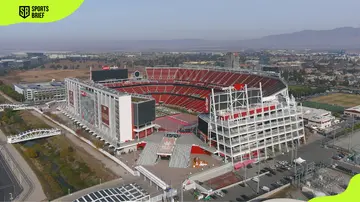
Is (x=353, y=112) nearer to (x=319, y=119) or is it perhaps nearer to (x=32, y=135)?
(x=319, y=119)

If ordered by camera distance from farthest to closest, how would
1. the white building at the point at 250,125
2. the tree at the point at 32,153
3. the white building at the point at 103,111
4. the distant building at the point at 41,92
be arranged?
the distant building at the point at 41,92
the white building at the point at 103,111
the tree at the point at 32,153
the white building at the point at 250,125

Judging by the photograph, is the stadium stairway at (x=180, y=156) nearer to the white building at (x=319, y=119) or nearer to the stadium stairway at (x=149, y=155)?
the stadium stairway at (x=149, y=155)

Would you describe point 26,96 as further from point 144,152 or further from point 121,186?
point 121,186

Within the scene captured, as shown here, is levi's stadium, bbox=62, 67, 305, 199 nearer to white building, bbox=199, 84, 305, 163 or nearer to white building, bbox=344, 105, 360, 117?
white building, bbox=199, 84, 305, 163

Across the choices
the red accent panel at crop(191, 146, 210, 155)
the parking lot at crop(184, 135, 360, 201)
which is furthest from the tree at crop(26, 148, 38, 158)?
the parking lot at crop(184, 135, 360, 201)

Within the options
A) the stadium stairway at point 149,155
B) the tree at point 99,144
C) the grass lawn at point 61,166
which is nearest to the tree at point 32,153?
the grass lawn at point 61,166

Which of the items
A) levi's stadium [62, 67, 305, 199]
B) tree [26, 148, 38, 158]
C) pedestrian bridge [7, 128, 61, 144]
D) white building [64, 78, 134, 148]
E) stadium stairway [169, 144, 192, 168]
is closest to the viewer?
levi's stadium [62, 67, 305, 199]
